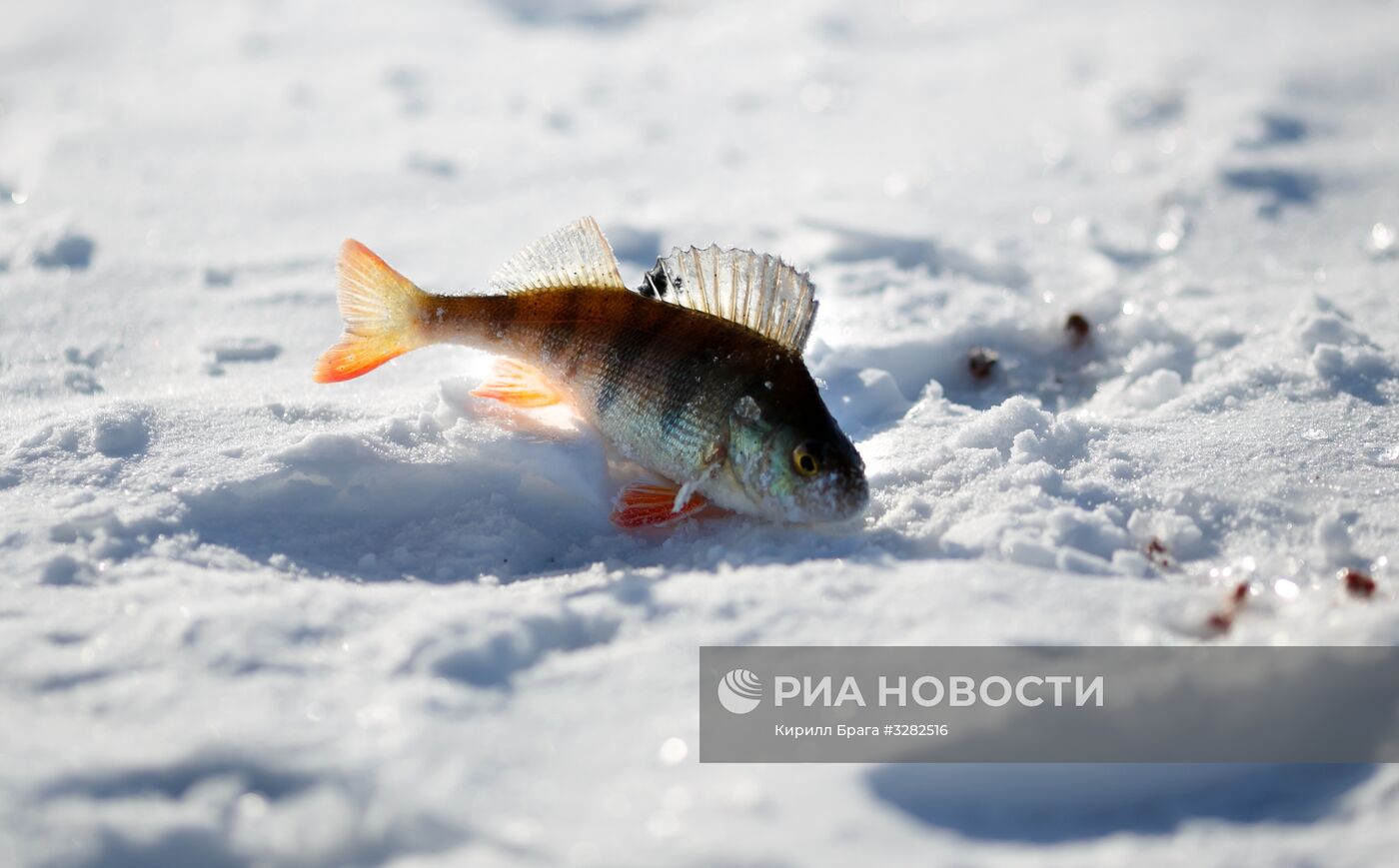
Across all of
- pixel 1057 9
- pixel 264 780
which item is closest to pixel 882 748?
pixel 264 780

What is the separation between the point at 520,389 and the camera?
11.4 ft

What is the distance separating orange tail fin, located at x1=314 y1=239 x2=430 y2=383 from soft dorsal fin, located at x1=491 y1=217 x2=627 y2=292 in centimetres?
32

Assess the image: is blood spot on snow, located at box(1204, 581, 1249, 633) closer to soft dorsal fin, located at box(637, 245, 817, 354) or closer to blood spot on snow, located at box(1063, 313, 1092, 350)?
soft dorsal fin, located at box(637, 245, 817, 354)

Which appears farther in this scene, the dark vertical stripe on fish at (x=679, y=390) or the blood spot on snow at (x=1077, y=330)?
the blood spot on snow at (x=1077, y=330)

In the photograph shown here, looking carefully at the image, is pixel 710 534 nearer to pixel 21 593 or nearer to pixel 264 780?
pixel 264 780

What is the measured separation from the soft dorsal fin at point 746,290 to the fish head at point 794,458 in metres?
0.22

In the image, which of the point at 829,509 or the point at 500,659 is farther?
the point at 829,509

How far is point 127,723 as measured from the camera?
2156 millimetres

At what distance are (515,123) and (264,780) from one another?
5214mm

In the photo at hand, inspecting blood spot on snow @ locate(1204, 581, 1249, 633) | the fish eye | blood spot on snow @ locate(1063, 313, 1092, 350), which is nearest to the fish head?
the fish eye

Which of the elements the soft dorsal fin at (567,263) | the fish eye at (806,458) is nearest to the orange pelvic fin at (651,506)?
the fish eye at (806,458)

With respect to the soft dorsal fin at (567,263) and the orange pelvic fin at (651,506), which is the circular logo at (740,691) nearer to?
the orange pelvic fin at (651,506)

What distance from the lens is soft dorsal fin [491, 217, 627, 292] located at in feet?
10.9

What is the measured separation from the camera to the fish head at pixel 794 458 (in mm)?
2820
